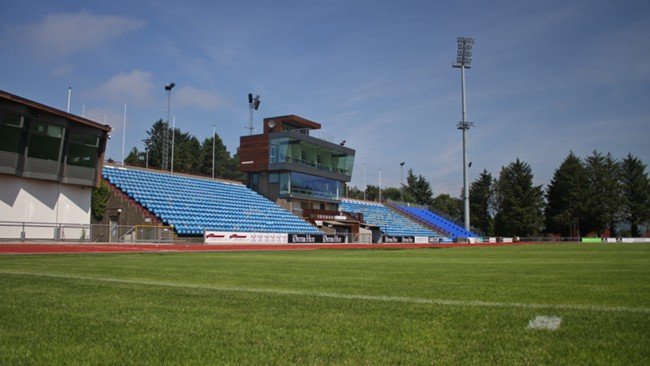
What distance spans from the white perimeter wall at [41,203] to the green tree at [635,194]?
294 ft

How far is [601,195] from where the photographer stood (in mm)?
86188

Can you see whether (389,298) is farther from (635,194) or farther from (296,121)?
(635,194)

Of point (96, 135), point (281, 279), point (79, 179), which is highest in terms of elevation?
point (96, 135)

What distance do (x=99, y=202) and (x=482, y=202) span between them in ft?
260

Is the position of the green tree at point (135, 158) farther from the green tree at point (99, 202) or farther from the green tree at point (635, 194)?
the green tree at point (635, 194)

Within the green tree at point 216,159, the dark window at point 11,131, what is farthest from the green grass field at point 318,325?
the green tree at point 216,159

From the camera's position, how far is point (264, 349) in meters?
3.47

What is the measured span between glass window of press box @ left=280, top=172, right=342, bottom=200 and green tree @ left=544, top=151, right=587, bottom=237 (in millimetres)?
48171

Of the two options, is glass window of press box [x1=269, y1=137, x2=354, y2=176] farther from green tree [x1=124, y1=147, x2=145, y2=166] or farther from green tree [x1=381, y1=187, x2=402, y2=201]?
green tree [x1=381, y1=187, x2=402, y2=201]

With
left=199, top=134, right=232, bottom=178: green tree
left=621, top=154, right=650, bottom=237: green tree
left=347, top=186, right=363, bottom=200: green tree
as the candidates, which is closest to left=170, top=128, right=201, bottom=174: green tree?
left=199, top=134, right=232, bottom=178: green tree

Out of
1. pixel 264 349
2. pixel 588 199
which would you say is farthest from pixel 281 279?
pixel 588 199

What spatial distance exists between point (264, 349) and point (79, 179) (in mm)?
30713

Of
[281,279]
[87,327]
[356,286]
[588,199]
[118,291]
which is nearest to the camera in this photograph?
[87,327]

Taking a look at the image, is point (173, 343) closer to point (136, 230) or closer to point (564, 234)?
point (136, 230)
